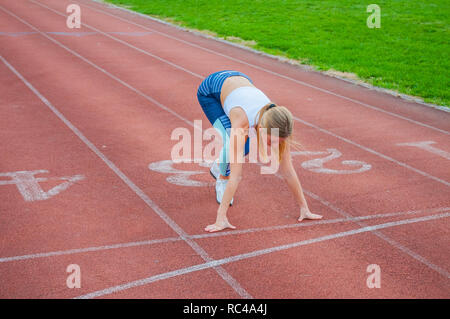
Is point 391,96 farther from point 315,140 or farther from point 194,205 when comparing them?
point 194,205

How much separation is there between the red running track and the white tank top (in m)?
1.36

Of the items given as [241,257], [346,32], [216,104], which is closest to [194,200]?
[216,104]

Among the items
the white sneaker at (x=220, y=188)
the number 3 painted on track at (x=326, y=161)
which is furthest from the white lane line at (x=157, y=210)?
the number 3 painted on track at (x=326, y=161)

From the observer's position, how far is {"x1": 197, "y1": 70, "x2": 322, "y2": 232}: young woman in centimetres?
480

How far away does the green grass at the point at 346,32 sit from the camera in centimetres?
1390

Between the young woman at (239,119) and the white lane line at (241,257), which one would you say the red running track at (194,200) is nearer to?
the white lane line at (241,257)

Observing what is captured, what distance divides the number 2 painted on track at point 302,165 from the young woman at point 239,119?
43.4 inches

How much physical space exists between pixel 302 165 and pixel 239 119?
300 cm

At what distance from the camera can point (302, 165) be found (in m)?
7.81

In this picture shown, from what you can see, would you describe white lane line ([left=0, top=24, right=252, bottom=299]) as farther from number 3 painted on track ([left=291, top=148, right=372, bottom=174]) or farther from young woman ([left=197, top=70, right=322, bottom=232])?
number 3 painted on track ([left=291, top=148, right=372, bottom=174])

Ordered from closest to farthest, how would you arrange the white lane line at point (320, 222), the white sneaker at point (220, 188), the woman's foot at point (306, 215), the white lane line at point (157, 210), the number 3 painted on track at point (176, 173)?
1. the white lane line at point (157, 210)
2. the white lane line at point (320, 222)
3. the woman's foot at point (306, 215)
4. the white sneaker at point (220, 188)
5. the number 3 painted on track at point (176, 173)

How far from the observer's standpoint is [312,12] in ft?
76.7

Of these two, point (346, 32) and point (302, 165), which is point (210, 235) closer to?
point (302, 165)
